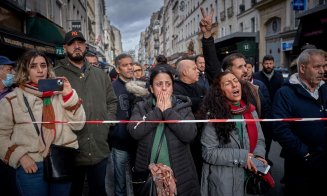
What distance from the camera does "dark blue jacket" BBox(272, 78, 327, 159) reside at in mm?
2967

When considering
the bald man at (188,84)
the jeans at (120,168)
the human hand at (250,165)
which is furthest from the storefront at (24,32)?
the human hand at (250,165)

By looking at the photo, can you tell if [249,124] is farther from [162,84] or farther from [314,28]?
[314,28]

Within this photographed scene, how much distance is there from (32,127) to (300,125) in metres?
2.69

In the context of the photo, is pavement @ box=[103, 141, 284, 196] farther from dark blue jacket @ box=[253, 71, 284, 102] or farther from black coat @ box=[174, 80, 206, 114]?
dark blue jacket @ box=[253, 71, 284, 102]

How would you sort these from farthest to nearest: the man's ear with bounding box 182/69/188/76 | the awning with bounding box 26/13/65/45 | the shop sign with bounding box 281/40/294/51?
the shop sign with bounding box 281/40/294/51, the awning with bounding box 26/13/65/45, the man's ear with bounding box 182/69/188/76

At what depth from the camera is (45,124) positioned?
8.96ft

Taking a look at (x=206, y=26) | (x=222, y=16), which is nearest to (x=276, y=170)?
(x=206, y=26)

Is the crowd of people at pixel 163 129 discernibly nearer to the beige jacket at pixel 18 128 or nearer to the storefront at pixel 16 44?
the beige jacket at pixel 18 128

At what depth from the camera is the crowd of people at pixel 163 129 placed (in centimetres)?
268

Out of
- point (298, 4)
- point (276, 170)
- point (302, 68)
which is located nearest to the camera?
point (302, 68)

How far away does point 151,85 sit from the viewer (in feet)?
9.92

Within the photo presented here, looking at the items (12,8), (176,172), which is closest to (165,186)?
(176,172)

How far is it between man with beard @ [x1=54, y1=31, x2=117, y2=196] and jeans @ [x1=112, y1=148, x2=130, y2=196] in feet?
1.63

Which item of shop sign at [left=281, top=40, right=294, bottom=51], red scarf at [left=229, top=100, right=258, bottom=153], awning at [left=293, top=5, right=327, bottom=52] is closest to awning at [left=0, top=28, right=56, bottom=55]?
red scarf at [left=229, top=100, right=258, bottom=153]
